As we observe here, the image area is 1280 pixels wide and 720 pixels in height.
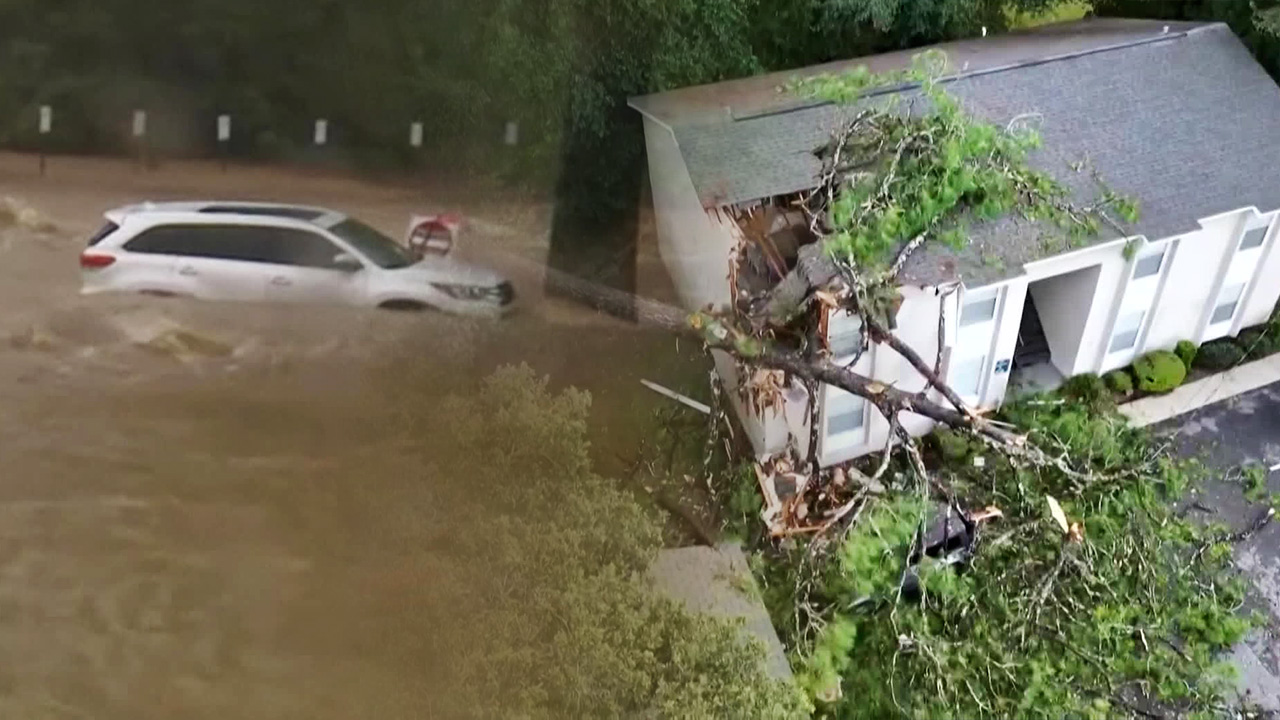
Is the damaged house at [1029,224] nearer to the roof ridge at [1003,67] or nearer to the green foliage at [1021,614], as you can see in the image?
the roof ridge at [1003,67]

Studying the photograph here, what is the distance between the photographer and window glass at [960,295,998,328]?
168 centimetres

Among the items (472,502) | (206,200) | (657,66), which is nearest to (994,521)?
(657,66)

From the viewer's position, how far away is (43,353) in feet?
1.64

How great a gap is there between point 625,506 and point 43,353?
0.75 meters

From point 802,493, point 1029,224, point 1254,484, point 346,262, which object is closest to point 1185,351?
point 1254,484

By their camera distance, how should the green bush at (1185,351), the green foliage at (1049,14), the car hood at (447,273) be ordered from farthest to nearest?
the green foliage at (1049,14) → the green bush at (1185,351) → the car hood at (447,273)

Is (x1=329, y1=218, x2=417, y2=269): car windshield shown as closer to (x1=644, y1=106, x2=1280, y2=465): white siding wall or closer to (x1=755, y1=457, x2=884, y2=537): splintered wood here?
(x1=644, y1=106, x2=1280, y2=465): white siding wall

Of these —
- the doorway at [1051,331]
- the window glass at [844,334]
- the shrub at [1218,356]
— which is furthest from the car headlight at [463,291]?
the shrub at [1218,356]

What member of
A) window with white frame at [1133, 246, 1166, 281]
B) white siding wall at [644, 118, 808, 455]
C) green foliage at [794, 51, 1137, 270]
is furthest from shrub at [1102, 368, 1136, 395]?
white siding wall at [644, 118, 808, 455]

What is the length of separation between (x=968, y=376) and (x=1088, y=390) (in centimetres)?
30

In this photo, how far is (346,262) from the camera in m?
0.55

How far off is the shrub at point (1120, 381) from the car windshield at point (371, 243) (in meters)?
1.77

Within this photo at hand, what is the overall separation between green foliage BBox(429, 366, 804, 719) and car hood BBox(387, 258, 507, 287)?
0.10m

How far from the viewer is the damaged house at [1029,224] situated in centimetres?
160
